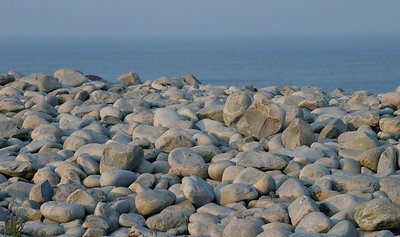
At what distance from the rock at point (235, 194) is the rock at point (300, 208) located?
0.50 meters

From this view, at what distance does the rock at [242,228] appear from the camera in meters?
6.46

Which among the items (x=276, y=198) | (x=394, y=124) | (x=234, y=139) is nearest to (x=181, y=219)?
(x=276, y=198)

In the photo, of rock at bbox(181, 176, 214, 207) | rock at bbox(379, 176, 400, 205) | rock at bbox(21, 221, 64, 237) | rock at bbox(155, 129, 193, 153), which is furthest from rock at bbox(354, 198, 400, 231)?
rock at bbox(155, 129, 193, 153)

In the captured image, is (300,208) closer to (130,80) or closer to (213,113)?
(213,113)

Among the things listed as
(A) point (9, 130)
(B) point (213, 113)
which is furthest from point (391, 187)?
(A) point (9, 130)

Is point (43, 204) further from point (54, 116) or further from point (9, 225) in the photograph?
point (54, 116)

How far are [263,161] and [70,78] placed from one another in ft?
19.4

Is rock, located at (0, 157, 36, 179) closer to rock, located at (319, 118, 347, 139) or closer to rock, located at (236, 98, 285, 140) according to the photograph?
rock, located at (236, 98, 285, 140)

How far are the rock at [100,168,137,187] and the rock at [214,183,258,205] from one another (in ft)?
2.88

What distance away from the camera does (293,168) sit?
7996 mm

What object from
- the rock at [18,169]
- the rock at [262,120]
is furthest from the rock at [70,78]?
the rock at [18,169]

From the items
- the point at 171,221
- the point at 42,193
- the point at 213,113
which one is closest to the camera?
the point at 171,221

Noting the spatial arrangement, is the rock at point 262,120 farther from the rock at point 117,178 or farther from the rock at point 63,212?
the rock at point 63,212

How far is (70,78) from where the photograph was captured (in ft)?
43.7
